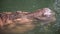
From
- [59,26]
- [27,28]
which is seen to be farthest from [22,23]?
[59,26]

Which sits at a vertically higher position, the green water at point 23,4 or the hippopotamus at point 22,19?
the green water at point 23,4

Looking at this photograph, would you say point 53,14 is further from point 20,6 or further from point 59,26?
point 20,6

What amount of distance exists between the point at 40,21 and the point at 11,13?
21 cm

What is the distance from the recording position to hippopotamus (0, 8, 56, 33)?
4.47 ft

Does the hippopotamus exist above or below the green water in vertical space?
below

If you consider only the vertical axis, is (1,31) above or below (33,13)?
below

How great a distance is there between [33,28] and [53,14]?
177 millimetres

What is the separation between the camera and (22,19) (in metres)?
1.38

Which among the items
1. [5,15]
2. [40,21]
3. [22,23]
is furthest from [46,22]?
[5,15]

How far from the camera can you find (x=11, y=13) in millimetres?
1406

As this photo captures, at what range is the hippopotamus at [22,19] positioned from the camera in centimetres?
136

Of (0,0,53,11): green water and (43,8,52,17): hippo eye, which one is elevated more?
(0,0,53,11): green water

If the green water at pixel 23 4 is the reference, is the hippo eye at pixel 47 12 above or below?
below

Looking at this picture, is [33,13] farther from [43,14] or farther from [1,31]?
[1,31]
